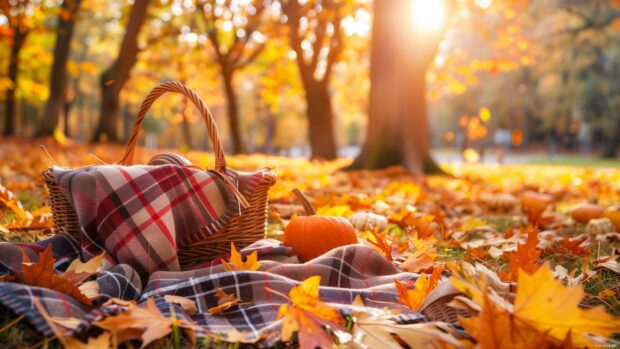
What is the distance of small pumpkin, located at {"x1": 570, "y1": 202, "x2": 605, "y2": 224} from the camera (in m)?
3.38

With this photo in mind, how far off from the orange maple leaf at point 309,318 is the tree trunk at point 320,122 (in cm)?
1216

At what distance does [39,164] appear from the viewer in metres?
5.36

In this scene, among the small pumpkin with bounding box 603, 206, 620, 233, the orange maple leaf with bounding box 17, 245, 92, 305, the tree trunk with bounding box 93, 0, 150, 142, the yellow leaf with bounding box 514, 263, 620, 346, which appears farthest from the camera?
the tree trunk with bounding box 93, 0, 150, 142

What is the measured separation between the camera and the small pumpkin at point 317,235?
2.12m

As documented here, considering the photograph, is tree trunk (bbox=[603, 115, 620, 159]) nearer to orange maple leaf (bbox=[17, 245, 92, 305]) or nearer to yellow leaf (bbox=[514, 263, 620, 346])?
yellow leaf (bbox=[514, 263, 620, 346])

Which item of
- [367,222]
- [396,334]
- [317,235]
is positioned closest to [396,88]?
[367,222]

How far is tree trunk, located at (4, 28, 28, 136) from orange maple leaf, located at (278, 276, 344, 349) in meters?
18.2

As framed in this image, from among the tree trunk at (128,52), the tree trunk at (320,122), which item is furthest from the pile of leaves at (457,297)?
the tree trunk at (320,122)

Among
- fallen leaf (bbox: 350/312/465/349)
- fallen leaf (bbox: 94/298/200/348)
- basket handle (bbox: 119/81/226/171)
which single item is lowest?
fallen leaf (bbox: 350/312/465/349)

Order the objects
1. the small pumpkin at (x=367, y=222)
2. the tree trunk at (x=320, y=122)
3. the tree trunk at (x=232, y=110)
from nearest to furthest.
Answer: the small pumpkin at (x=367, y=222) → the tree trunk at (x=320, y=122) → the tree trunk at (x=232, y=110)

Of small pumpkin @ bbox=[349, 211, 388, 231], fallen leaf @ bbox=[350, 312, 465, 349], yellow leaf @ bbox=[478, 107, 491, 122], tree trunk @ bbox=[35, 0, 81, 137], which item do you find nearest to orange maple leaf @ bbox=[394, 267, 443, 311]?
fallen leaf @ bbox=[350, 312, 465, 349]

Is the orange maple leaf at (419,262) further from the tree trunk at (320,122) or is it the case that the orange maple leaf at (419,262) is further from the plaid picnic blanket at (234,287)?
the tree trunk at (320,122)

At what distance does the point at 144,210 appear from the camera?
1.85 m

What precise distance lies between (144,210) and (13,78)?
1861cm
